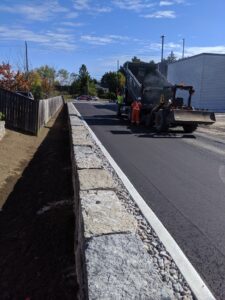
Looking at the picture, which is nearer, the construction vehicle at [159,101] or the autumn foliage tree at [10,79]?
the construction vehicle at [159,101]

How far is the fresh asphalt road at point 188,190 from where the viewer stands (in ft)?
15.4

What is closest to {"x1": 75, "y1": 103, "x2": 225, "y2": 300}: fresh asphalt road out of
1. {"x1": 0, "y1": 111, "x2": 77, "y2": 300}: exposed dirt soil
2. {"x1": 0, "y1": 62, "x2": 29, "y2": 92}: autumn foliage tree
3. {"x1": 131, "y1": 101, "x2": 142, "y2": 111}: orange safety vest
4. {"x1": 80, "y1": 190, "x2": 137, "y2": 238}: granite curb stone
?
{"x1": 80, "y1": 190, "x2": 137, "y2": 238}: granite curb stone

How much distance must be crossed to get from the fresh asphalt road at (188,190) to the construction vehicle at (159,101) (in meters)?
3.83

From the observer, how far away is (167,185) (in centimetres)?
803


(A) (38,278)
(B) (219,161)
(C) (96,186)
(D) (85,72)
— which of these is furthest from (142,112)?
(D) (85,72)

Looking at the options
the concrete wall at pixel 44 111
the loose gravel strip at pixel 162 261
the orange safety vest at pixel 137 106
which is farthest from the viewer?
the orange safety vest at pixel 137 106

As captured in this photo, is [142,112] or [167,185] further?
[142,112]

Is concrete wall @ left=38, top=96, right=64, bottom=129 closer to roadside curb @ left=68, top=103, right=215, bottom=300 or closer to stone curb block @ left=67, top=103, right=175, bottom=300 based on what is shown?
roadside curb @ left=68, top=103, right=215, bottom=300

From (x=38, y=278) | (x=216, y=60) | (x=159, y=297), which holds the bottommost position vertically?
(x=38, y=278)

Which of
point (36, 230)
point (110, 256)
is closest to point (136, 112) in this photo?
point (36, 230)

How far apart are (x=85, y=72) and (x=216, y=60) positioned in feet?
293

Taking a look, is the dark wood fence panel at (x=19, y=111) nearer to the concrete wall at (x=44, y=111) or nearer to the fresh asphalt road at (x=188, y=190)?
the concrete wall at (x=44, y=111)

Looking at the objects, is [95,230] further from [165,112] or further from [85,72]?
[85,72]

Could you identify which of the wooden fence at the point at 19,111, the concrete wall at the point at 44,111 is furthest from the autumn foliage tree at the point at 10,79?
the wooden fence at the point at 19,111
